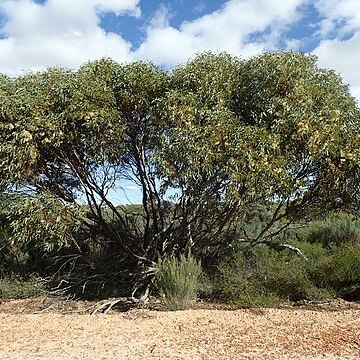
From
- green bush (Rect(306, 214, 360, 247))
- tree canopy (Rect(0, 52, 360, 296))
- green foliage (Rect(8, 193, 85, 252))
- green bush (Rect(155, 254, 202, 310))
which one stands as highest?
tree canopy (Rect(0, 52, 360, 296))

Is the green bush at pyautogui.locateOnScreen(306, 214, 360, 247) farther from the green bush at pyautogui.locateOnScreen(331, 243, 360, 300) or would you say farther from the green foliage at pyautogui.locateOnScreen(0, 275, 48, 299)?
the green foliage at pyautogui.locateOnScreen(0, 275, 48, 299)

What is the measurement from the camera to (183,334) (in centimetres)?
714

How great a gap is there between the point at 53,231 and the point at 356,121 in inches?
229

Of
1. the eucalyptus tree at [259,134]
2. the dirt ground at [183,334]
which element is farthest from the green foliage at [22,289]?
the eucalyptus tree at [259,134]

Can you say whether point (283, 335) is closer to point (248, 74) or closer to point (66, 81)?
point (248, 74)

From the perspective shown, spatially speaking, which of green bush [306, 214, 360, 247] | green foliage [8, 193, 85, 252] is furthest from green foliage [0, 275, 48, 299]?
green bush [306, 214, 360, 247]

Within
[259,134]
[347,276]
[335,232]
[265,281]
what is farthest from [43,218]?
[335,232]

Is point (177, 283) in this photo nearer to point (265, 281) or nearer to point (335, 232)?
point (265, 281)

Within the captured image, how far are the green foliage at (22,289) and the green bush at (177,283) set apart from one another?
3.29m

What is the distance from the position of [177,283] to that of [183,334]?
6.34 ft

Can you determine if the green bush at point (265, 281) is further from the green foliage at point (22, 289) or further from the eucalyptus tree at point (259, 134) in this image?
the green foliage at point (22, 289)

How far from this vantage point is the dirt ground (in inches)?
248

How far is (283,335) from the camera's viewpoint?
7062 mm

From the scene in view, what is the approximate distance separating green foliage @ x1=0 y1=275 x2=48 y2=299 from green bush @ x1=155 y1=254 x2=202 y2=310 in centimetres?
329
